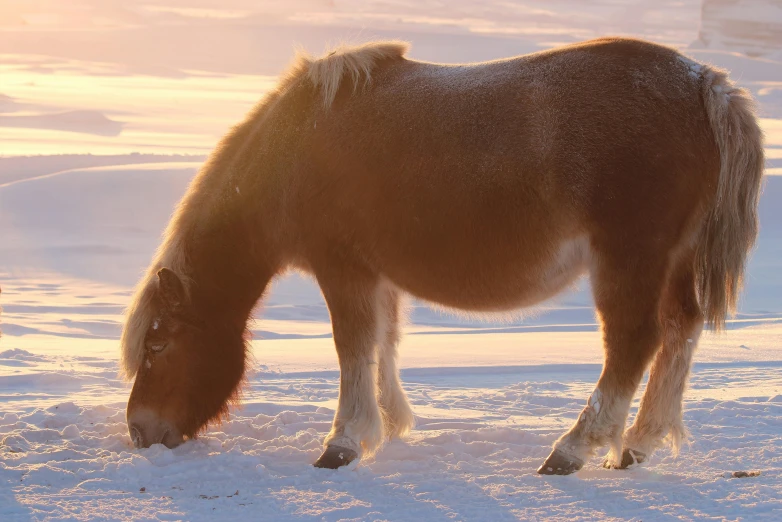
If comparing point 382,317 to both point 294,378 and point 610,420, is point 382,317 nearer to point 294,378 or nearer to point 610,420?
point 610,420

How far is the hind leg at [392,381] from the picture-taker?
210 inches

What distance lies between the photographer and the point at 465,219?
4570 mm

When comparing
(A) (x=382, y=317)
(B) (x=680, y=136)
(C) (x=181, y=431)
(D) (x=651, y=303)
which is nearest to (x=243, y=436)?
(C) (x=181, y=431)

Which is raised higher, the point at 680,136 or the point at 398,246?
the point at 680,136

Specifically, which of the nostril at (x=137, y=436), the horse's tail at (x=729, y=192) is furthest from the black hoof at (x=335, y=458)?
the horse's tail at (x=729, y=192)

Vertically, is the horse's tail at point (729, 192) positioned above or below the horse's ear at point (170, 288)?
above

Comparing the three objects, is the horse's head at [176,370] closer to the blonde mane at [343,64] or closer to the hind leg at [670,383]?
the blonde mane at [343,64]

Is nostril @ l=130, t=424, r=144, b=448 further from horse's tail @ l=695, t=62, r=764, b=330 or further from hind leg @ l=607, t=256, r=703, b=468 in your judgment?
horse's tail @ l=695, t=62, r=764, b=330

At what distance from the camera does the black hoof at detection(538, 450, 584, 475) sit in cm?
456

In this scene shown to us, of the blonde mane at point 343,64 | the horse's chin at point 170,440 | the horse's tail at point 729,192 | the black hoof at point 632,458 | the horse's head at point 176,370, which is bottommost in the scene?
the horse's chin at point 170,440

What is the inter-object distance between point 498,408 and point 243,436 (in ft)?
5.21

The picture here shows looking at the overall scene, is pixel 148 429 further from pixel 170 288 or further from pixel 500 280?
pixel 500 280

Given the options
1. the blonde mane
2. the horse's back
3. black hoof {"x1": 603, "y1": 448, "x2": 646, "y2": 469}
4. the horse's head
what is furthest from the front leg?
black hoof {"x1": 603, "y1": 448, "x2": 646, "y2": 469}

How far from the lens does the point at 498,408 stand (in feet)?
19.6
